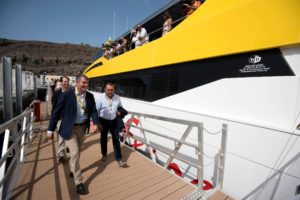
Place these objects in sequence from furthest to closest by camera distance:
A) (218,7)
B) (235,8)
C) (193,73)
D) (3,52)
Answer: (3,52), (193,73), (218,7), (235,8)

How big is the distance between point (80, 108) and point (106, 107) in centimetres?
65

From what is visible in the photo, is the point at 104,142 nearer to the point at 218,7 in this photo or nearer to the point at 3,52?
the point at 218,7

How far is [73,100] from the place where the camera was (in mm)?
2574

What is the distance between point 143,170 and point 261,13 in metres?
2.97

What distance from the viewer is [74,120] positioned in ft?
8.36

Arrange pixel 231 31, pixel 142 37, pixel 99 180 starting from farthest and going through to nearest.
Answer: pixel 142 37 → pixel 99 180 → pixel 231 31

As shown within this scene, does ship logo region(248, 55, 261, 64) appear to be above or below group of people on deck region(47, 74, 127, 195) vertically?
above

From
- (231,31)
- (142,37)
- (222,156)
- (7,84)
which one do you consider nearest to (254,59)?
(231,31)

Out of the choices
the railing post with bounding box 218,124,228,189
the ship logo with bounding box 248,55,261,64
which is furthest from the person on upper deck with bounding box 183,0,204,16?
the railing post with bounding box 218,124,228,189

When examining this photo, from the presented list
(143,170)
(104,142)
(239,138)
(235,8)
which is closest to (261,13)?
(235,8)

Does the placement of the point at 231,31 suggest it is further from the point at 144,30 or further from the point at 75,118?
the point at 144,30

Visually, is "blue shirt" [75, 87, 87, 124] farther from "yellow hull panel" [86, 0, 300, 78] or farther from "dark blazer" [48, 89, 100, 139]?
"yellow hull panel" [86, 0, 300, 78]

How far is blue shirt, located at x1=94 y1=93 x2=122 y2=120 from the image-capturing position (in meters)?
3.29

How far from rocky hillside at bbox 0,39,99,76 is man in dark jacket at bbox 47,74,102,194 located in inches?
1846
